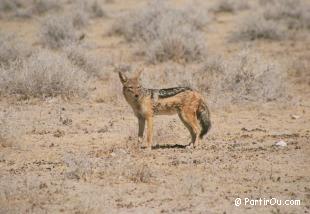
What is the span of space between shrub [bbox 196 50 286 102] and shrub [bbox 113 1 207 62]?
2.42 meters

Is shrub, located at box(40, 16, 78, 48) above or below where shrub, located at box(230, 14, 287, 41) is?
below

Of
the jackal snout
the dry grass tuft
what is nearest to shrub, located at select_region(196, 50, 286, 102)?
the jackal snout

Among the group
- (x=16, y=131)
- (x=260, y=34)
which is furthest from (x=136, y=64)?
(x=16, y=131)

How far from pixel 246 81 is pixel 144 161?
490 centimetres

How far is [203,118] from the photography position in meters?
8.97

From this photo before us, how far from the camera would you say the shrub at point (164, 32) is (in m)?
15.6

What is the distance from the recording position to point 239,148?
8.87m

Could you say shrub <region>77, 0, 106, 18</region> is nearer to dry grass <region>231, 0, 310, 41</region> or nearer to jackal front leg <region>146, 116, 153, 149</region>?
dry grass <region>231, 0, 310, 41</region>

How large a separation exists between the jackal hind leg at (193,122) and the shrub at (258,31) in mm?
9950

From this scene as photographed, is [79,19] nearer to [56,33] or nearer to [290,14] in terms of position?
[56,33]

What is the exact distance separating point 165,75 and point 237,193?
7.06m

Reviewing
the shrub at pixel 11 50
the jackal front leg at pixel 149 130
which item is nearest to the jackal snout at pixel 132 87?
the jackal front leg at pixel 149 130

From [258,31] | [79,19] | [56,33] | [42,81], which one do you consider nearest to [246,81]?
[42,81]

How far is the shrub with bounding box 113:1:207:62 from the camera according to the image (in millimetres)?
15648
